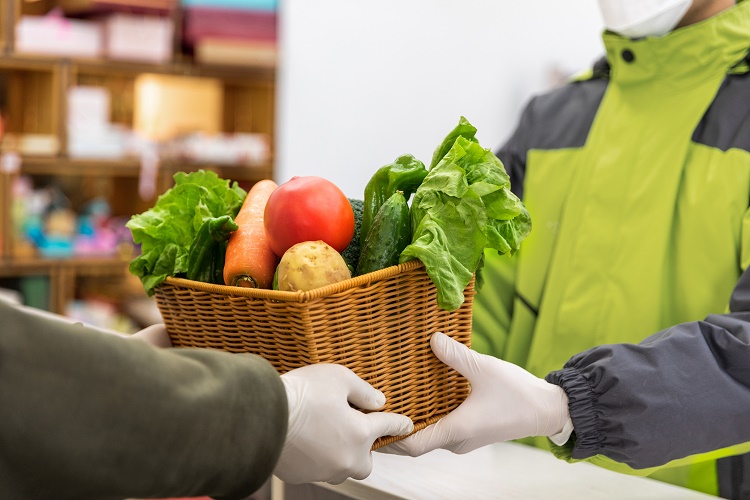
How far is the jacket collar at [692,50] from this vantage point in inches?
65.1

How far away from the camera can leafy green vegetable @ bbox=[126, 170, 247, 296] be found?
51.0 inches

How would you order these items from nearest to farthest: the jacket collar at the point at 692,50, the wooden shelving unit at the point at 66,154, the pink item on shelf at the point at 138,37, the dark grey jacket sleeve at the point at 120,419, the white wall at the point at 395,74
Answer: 1. the dark grey jacket sleeve at the point at 120,419
2. the jacket collar at the point at 692,50
3. the white wall at the point at 395,74
4. the wooden shelving unit at the point at 66,154
5. the pink item on shelf at the point at 138,37

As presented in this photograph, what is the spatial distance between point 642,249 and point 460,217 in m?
0.66

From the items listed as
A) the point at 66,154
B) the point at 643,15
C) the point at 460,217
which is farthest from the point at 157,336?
the point at 66,154

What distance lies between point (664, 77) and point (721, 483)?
0.81 m

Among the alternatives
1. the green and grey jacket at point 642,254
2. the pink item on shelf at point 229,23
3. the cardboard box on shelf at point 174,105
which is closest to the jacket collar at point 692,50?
the green and grey jacket at point 642,254

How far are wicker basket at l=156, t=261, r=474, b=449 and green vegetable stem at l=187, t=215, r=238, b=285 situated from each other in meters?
0.04

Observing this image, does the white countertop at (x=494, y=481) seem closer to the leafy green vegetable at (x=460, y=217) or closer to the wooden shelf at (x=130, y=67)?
the leafy green vegetable at (x=460, y=217)

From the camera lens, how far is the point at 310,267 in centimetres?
109

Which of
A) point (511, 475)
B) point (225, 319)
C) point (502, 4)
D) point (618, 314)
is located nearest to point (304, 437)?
point (225, 319)

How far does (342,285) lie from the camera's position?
1.07 m

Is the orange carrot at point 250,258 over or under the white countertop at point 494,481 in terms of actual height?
over

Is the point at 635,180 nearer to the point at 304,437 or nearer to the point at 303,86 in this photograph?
the point at 304,437

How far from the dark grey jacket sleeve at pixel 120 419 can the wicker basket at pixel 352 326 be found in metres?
0.11
